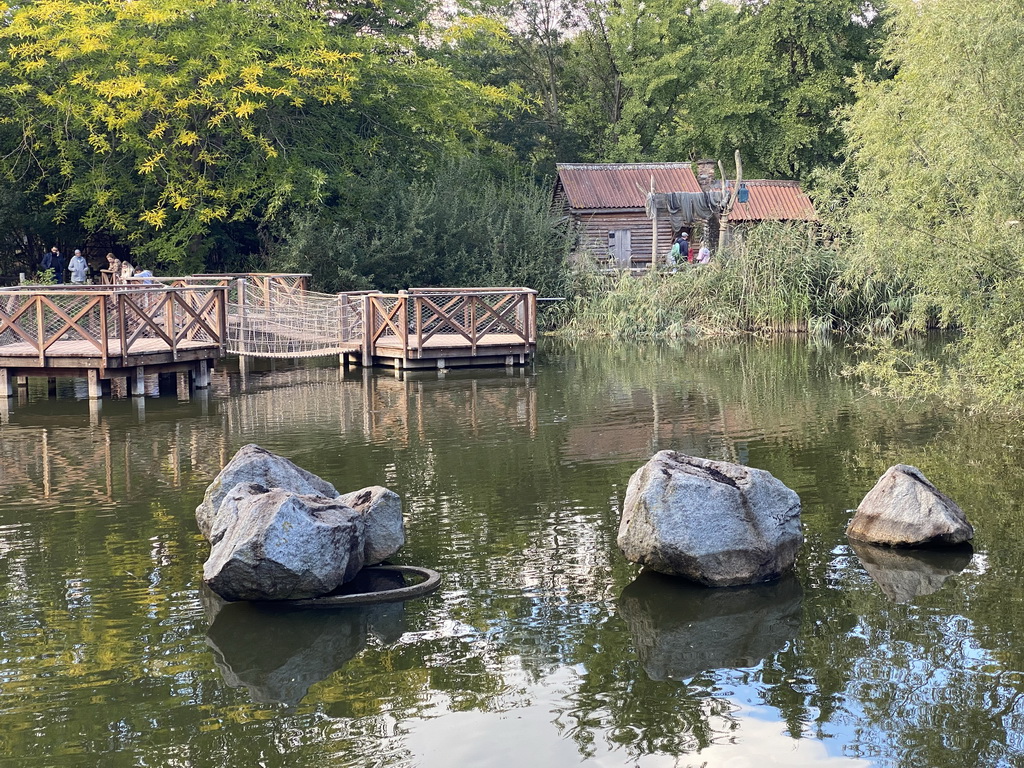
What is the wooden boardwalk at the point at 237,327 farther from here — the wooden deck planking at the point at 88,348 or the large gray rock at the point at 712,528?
the large gray rock at the point at 712,528

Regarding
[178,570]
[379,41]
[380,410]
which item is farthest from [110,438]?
[379,41]

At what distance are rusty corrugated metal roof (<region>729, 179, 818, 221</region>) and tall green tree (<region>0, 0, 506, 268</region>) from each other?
38.7 feet

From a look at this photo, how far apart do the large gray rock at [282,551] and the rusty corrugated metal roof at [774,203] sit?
30.1 m

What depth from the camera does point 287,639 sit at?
7.17 meters

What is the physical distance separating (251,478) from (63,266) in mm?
21976

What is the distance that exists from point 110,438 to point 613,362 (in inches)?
404

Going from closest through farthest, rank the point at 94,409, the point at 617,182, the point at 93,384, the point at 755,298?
1. the point at 94,409
2. the point at 93,384
3. the point at 755,298
4. the point at 617,182

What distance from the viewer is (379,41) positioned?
29422 mm

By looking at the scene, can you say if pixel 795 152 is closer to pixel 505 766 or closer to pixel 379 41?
pixel 379 41

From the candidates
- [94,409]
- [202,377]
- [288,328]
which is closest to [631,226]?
[288,328]

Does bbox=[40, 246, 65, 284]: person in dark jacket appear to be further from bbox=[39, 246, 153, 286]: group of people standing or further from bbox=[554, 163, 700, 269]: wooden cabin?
bbox=[554, 163, 700, 269]: wooden cabin

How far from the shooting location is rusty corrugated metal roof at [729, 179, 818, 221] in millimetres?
36656

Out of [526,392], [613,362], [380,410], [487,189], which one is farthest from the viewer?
[487,189]

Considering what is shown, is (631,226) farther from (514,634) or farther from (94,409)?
(514,634)
